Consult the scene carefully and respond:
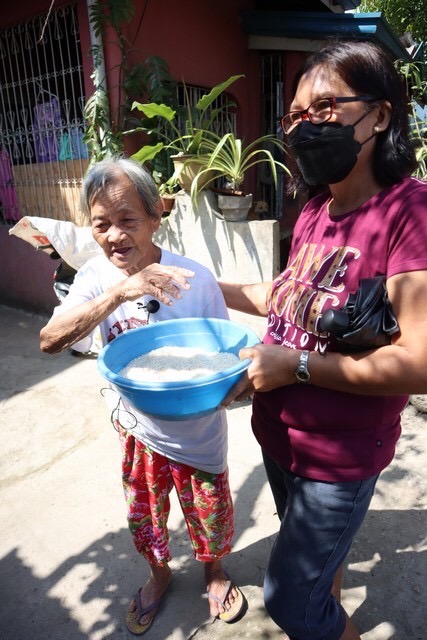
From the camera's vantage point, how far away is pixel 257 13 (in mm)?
5527

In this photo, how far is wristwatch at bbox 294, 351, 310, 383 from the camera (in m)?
1.19

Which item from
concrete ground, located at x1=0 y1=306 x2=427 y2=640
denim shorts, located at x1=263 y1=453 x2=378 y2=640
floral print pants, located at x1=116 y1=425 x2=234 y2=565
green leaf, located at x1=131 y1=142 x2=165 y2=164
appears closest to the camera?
denim shorts, located at x1=263 y1=453 x2=378 y2=640

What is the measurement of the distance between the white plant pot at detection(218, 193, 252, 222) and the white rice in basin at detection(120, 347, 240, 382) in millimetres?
2219

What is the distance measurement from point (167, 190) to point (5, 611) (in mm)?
3157

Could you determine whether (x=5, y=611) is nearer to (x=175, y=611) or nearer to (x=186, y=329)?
(x=175, y=611)

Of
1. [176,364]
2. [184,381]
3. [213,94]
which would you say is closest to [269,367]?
[184,381]

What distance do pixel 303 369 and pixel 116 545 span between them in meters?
1.71

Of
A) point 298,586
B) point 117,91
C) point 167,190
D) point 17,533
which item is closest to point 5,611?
point 17,533

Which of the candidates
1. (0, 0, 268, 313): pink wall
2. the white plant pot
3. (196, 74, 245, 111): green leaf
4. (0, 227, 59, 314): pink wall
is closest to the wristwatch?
the white plant pot

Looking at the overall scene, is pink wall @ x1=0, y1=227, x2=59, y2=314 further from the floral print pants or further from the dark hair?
the dark hair

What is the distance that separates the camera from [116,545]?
7.70ft

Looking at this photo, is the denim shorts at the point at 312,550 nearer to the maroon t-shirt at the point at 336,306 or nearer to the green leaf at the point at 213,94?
the maroon t-shirt at the point at 336,306

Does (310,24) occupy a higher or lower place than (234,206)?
higher

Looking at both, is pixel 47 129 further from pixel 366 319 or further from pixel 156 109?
pixel 366 319
